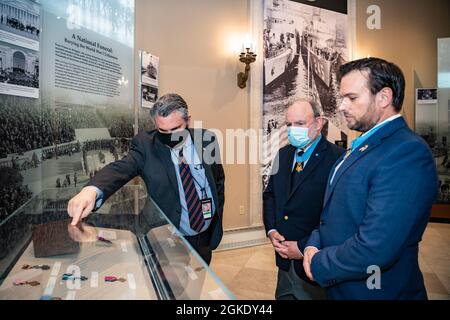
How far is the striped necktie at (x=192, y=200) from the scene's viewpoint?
1.83 metres

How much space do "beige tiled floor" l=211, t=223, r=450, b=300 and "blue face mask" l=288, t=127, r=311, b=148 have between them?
1.72 metres

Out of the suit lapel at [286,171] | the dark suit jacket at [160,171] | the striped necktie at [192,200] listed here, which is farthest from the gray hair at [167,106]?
the suit lapel at [286,171]

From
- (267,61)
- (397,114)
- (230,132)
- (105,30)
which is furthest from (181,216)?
(267,61)

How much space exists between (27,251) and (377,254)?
1212 mm

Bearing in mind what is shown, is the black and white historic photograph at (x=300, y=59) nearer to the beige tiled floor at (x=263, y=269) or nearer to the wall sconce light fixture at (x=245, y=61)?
the wall sconce light fixture at (x=245, y=61)

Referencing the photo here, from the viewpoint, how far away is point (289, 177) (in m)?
2.02

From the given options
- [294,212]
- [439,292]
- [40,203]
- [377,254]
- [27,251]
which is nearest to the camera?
[377,254]

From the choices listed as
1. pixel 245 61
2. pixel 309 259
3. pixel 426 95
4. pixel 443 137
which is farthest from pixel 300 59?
pixel 309 259

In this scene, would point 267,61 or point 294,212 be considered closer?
point 294,212

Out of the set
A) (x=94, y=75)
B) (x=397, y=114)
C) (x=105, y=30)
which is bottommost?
(x=397, y=114)

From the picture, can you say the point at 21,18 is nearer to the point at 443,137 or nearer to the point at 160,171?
the point at 160,171

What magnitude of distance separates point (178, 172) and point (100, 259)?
0.82 meters

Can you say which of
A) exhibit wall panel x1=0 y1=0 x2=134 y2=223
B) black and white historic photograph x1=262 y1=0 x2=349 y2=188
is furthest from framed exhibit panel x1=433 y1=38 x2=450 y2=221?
exhibit wall panel x1=0 y1=0 x2=134 y2=223
